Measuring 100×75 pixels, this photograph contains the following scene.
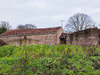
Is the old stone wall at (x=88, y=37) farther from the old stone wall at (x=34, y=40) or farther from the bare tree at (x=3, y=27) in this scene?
the bare tree at (x=3, y=27)

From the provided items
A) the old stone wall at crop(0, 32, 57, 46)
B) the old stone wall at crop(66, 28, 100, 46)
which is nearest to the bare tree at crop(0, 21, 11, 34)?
the old stone wall at crop(0, 32, 57, 46)

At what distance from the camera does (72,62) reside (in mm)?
5945

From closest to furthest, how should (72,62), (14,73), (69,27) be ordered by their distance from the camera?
1. (14,73)
2. (72,62)
3. (69,27)

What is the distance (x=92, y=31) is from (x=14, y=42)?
59.6 feet

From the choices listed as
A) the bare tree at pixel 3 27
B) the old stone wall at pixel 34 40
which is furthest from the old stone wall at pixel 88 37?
the bare tree at pixel 3 27

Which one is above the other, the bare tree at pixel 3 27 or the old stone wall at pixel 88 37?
the bare tree at pixel 3 27

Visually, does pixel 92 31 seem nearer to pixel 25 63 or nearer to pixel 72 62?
pixel 72 62

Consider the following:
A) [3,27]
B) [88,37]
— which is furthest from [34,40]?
[3,27]

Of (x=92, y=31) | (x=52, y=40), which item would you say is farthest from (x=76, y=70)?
(x=52, y=40)

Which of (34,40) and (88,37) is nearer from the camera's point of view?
(88,37)

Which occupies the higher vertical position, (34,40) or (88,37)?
(88,37)

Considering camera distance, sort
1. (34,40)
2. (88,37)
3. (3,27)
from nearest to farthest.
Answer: (88,37) → (34,40) → (3,27)

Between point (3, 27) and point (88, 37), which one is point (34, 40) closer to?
point (88, 37)

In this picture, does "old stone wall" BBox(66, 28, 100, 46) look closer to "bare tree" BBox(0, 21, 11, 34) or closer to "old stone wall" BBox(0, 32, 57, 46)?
"old stone wall" BBox(0, 32, 57, 46)
